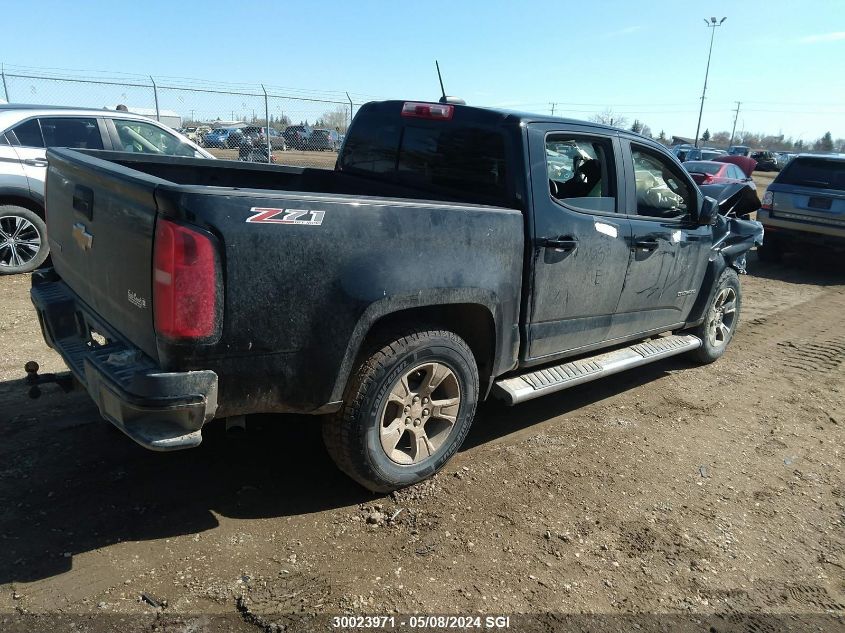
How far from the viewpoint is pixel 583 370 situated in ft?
14.0

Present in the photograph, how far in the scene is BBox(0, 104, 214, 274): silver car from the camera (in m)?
7.06

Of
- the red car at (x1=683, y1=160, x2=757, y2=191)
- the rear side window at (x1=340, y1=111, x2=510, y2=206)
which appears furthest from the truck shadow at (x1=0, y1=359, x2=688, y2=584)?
the red car at (x1=683, y1=160, x2=757, y2=191)

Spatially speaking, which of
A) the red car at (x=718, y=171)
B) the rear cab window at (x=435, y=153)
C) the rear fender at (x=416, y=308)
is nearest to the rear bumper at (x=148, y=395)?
the rear fender at (x=416, y=308)

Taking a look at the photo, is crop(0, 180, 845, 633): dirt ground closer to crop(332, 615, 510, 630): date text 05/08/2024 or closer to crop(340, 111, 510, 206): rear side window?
crop(332, 615, 510, 630): date text 05/08/2024

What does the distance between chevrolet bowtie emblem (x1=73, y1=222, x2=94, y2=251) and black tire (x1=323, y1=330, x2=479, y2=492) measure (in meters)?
1.38

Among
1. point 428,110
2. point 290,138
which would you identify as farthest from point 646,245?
point 290,138

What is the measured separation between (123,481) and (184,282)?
1.48 m

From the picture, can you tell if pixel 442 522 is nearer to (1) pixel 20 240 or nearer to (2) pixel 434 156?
(2) pixel 434 156

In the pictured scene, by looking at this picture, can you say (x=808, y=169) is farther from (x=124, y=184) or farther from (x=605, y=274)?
(x=124, y=184)

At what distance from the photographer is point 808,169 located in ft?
35.2

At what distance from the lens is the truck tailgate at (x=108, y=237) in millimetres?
2549

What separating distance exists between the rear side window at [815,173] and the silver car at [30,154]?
10.3m

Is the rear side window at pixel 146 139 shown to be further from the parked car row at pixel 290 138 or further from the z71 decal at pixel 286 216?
the parked car row at pixel 290 138

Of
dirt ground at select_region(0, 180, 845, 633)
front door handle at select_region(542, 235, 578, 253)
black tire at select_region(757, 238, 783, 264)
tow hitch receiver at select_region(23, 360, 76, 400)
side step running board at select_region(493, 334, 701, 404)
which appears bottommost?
black tire at select_region(757, 238, 783, 264)
